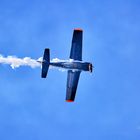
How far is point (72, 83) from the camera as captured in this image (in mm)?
90438

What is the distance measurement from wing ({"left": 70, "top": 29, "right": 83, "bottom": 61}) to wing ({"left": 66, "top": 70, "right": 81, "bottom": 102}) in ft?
11.1

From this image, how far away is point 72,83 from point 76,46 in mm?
7675

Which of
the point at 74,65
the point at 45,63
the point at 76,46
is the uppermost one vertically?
the point at 76,46

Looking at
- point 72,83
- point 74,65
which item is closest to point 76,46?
point 74,65

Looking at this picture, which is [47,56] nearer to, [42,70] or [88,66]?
[42,70]

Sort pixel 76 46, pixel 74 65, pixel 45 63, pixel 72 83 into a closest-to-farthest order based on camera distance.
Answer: pixel 45 63, pixel 74 65, pixel 76 46, pixel 72 83

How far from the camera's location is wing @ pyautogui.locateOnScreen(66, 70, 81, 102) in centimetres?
8988

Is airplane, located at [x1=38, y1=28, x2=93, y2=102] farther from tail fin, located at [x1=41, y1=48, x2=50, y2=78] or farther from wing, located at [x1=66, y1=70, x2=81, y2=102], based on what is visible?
tail fin, located at [x1=41, y1=48, x2=50, y2=78]

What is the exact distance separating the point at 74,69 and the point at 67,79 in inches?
118

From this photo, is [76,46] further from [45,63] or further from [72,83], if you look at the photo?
[45,63]

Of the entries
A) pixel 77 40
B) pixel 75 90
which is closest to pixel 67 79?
pixel 75 90

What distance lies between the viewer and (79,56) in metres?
89.2

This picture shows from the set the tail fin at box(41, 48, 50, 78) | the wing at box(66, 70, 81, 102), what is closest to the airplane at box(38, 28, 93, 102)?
the wing at box(66, 70, 81, 102)

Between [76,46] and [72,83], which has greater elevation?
[76,46]
